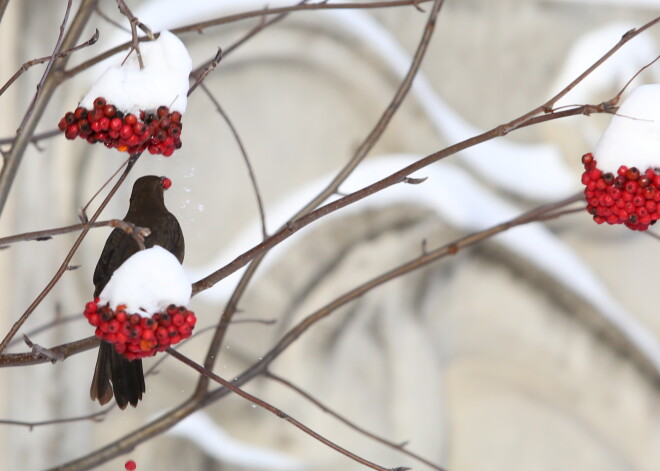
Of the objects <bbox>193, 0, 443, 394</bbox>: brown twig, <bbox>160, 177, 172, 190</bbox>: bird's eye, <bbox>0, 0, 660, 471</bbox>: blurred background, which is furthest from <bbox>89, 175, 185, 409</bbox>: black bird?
<bbox>0, 0, 660, 471</bbox>: blurred background

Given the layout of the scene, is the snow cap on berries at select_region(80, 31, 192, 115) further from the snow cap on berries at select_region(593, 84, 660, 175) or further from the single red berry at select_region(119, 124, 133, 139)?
the snow cap on berries at select_region(593, 84, 660, 175)

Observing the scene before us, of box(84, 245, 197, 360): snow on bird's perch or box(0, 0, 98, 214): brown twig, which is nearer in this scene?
box(84, 245, 197, 360): snow on bird's perch

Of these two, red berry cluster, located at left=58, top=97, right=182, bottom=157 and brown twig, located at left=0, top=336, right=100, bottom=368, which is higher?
red berry cluster, located at left=58, top=97, right=182, bottom=157

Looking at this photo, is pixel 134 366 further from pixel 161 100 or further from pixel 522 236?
pixel 522 236

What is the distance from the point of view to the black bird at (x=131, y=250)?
1.13ft

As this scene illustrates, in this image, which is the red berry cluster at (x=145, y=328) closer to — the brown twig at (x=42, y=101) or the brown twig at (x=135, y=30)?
the brown twig at (x=135, y=30)

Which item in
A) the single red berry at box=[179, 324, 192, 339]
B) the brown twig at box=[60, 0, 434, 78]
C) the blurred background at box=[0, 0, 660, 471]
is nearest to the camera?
the single red berry at box=[179, 324, 192, 339]

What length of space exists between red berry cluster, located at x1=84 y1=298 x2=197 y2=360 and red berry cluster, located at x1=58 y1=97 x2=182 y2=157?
0.21 feet

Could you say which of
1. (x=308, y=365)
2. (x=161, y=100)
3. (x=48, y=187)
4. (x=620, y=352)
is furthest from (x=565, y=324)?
(x=161, y=100)

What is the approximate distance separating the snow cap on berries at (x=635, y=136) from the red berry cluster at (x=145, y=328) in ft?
0.64

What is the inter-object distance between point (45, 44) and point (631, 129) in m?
0.70

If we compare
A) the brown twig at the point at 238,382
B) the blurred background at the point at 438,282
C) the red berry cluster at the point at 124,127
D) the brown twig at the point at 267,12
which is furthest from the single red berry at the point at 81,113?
the blurred background at the point at 438,282

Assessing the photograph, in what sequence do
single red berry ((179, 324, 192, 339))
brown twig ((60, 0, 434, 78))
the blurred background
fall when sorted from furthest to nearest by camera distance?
the blurred background, brown twig ((60, 0, 434, 78)), single red berry ((179, 324, 192, 339))

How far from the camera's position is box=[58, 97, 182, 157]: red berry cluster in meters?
0.32
